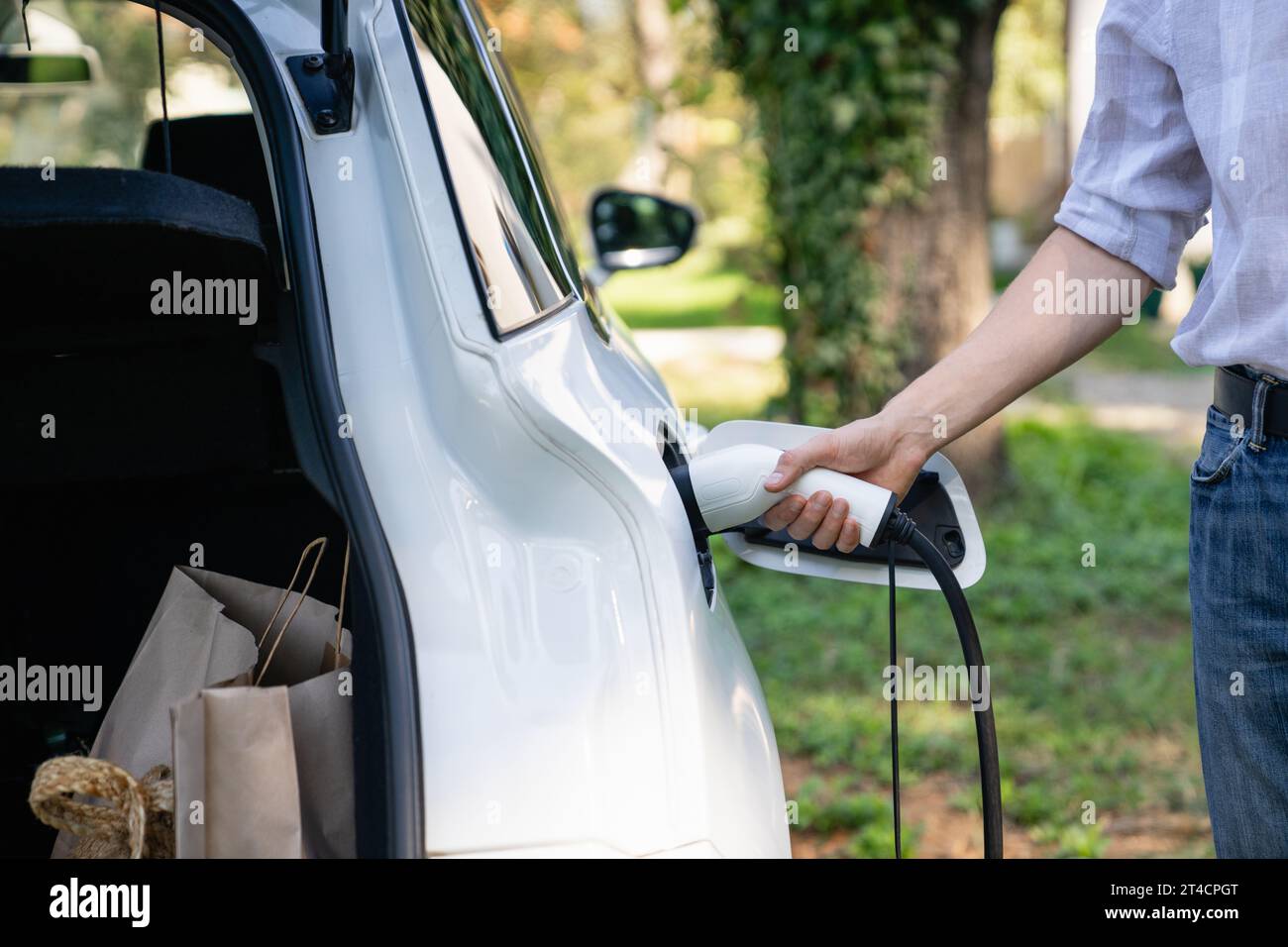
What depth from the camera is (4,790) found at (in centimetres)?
208

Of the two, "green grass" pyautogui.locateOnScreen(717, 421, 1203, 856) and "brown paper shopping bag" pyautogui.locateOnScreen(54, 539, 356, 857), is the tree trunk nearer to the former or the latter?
"green grass" pyautogui.locateOnScreen(717, 421, 1203, 856)

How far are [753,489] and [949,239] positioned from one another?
15.3ft

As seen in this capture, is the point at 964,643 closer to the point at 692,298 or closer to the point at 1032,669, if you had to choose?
the point at 1032,669

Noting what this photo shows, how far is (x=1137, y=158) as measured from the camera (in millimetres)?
1745

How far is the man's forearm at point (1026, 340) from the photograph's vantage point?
71.5 inches

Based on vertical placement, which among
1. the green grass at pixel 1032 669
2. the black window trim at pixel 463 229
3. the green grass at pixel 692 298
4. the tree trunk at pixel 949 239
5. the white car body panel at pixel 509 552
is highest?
the green grass at pixel 692 298

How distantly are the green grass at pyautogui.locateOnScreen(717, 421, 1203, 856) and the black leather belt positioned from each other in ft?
6.62

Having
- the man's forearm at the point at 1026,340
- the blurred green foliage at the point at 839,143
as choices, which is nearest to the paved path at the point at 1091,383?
the blurred green foliage at the point at 839,143

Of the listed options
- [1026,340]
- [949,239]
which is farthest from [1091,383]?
[1026,340]

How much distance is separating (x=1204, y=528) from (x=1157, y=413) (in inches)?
321

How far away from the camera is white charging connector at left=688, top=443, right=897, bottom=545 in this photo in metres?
1.60

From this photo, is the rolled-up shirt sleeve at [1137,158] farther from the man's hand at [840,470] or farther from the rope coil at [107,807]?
the rope coil at [107,807]

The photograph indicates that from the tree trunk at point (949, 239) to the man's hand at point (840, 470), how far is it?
4170mm

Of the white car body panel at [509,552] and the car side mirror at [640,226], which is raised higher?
the car side mirror at [640,226]
